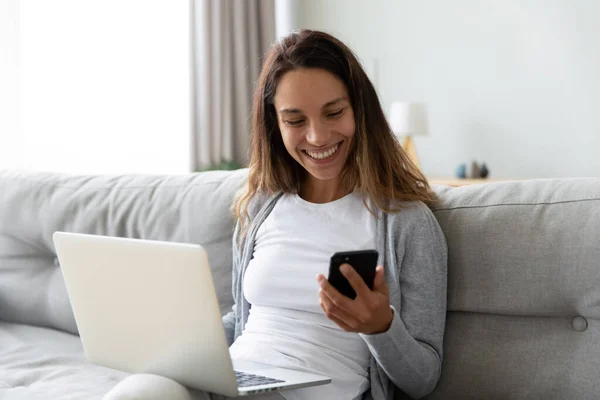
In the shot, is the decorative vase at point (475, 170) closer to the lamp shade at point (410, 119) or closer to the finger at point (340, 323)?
the lamp shade at point (410, 119)

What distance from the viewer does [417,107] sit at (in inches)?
164

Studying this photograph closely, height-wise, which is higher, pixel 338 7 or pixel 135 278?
pixel 338 7

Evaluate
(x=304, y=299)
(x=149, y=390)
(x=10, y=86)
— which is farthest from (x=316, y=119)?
(x=10, y=86)

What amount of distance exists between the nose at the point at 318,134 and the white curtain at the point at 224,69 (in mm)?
3105

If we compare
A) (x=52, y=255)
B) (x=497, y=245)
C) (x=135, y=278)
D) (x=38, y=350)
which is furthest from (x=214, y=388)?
(x=52, y=255)

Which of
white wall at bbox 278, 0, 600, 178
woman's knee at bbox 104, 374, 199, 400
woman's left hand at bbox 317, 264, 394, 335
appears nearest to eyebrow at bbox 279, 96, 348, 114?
woman's left hand at bbox 317, 264, 394, 335

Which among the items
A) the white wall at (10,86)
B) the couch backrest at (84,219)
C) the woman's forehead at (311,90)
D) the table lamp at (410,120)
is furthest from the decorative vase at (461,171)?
the woman's forehead at (311,90)

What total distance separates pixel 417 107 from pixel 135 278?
3.15 metres

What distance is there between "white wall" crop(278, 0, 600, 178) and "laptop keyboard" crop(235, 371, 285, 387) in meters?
3.13

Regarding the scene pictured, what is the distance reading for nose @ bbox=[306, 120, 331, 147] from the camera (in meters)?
1.43

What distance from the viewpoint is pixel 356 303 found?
1.13 meters

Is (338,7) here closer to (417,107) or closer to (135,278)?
(417,107)

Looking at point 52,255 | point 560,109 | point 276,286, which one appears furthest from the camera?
point 560,109

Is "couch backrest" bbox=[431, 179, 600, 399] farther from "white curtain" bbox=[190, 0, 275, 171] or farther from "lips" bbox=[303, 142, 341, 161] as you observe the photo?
"white curtain" bbox=[190, 0, 275, 171]
